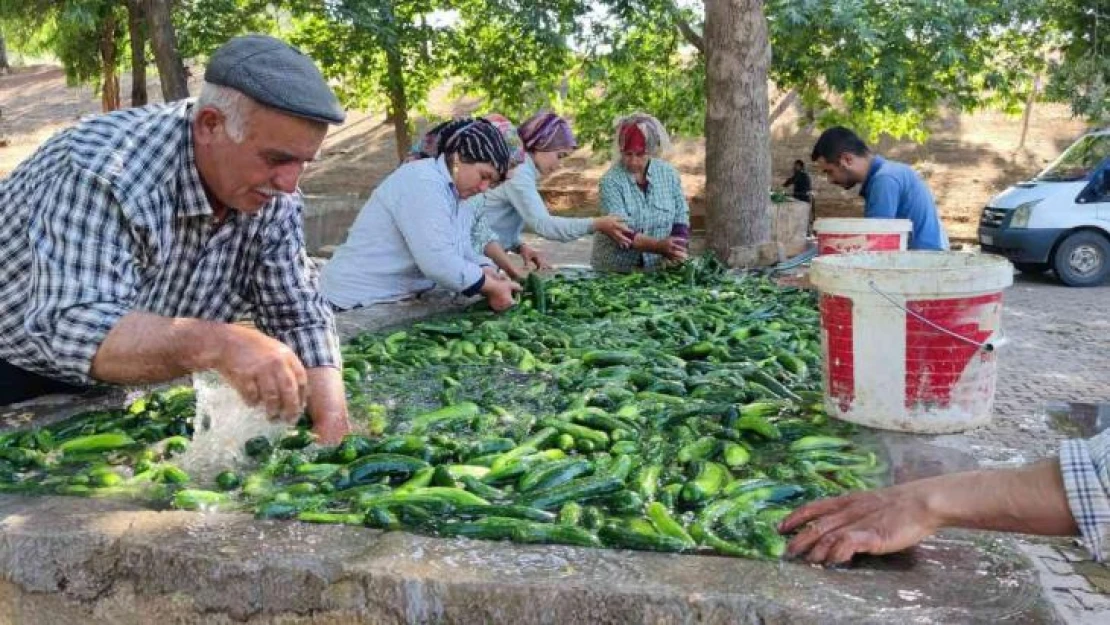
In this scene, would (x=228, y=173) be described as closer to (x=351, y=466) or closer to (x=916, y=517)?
(x=351, y=466)

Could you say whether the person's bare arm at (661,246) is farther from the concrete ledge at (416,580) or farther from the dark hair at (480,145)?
the concrete ledge at (416,580)

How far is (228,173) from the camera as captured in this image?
11.1ft

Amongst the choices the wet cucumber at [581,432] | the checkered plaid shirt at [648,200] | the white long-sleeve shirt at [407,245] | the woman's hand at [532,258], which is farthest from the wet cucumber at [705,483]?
the checkered plaid shirt at [648,200]

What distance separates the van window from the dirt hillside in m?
6.27

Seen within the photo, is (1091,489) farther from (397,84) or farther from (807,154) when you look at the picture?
(807,154)

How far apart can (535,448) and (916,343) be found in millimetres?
1686

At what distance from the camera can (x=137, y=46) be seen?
1669cm

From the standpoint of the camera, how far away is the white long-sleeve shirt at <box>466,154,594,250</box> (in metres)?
7.69

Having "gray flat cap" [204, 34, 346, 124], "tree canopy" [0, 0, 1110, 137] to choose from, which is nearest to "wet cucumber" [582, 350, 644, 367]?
"gray flat cap" [204, 34, 346, 124]

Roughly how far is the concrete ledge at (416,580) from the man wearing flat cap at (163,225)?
1.49 feet

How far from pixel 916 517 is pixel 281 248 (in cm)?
252

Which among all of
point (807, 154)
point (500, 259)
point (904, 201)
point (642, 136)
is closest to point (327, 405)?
point (500, 259)

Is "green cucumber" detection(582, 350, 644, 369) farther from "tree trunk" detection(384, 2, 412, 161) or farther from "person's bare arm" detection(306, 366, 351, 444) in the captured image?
"tree trunk" detection(384, 2, 412, 161)

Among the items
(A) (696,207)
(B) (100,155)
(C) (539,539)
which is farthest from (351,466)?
(A) (696,207)
